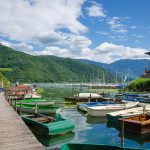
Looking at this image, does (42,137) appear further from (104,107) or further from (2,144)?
(104,107)

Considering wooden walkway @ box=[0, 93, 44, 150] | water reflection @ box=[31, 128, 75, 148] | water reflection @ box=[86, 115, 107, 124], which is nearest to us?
wooden walkway @ box=[0, 93, 44, 150]

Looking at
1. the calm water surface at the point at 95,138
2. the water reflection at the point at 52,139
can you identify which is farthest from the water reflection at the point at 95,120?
the water reflection at the point at 52,139

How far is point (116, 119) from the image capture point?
31.6m

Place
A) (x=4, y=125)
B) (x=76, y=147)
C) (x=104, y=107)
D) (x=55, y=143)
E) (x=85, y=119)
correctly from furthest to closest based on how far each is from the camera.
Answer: (x=104, y=107) < (x=85, y=119) < (x=55, y=143) < (x=4, y=125) < (x=76, y=147)

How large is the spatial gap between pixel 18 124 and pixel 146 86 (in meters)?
65.4

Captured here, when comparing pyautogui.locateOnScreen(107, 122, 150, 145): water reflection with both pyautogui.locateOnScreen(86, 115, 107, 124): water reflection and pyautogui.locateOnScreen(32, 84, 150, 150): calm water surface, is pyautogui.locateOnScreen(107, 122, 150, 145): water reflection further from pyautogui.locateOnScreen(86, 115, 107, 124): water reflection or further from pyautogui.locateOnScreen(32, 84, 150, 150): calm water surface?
pyautogui.locateOnScreen(86, 115, 107, 124): water reflection

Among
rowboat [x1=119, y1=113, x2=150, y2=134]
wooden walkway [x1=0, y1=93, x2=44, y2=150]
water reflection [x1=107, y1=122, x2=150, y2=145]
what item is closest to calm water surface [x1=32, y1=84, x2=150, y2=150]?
water reflection [x1=107, y1=122, x2=150, y2=145]

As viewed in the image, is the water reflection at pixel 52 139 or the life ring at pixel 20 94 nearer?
the water reflection at pixel 52 139

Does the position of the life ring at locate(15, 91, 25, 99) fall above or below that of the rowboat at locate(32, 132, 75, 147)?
above

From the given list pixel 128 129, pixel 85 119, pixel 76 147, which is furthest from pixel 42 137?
pixel 85 119

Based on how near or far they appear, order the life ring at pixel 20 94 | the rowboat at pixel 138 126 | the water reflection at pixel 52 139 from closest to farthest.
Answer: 1. the water reflection at pixel 52 139
2. the rowboat at pixel 138 126
3. the life ring at pixel 20 94

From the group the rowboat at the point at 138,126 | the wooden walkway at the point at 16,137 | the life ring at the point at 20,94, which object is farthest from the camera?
the life ring at the point at 20,94

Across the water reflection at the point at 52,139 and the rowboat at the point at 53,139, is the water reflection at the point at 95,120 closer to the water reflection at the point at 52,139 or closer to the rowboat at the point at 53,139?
the water reflection at the point at 52,139

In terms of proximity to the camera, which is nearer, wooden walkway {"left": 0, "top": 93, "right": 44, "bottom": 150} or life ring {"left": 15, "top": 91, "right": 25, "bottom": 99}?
wooden walkway {"left": 0, "top": 93, "right": 44, "bottom": 150}
